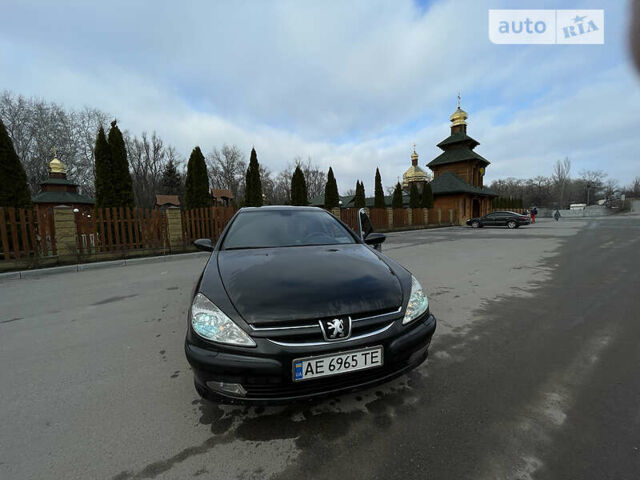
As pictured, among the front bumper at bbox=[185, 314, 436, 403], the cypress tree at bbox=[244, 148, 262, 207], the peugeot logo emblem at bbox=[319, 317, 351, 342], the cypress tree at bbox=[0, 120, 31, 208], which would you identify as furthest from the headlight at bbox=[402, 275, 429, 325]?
the cypress tree at bbox=[244, 148, 262, 207]

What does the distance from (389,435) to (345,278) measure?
3.28 feet

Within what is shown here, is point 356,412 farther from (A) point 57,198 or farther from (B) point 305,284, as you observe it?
(A) point 57,198

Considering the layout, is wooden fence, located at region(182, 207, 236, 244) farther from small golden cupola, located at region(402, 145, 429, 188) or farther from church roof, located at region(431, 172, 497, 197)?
small golden cupola, located at region(402, 145, 429, 188)

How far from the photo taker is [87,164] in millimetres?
34312

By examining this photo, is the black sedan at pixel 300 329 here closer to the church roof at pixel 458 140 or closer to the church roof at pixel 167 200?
the church roof at pixel 458 140

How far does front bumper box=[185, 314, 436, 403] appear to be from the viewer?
1562 mm

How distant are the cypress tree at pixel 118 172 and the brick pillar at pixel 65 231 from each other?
2.59 m

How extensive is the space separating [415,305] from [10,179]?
42.1 feet

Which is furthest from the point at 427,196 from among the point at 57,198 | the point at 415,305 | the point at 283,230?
the point at 57,198

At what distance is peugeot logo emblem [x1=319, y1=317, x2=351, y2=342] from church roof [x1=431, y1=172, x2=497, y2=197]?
34089 millimetres

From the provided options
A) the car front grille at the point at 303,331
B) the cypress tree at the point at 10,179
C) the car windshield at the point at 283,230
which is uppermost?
the cypress tree at the point at 10,179

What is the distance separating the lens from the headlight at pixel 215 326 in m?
1.63

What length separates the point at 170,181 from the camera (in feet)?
149

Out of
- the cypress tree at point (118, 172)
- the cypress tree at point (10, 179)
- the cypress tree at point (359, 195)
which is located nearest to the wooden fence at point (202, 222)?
the cypress tree at point (118, 172)
